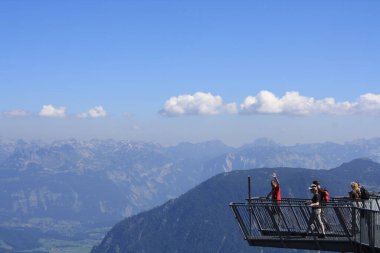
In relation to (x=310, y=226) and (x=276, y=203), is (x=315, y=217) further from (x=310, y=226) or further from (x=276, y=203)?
(x=276, y=203)

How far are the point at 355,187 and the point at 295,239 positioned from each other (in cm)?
343

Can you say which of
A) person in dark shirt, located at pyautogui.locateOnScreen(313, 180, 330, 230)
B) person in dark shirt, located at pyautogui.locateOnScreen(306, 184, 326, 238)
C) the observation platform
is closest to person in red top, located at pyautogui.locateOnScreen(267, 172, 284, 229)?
the observation platform

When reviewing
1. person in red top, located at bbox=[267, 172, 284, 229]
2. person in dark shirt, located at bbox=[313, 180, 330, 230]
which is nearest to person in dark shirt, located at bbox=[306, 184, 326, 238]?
person in dark shirt, located at bbox=[313, 180, 330, 230]

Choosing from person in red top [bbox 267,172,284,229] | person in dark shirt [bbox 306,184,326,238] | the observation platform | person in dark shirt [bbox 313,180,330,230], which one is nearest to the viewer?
the observation platform

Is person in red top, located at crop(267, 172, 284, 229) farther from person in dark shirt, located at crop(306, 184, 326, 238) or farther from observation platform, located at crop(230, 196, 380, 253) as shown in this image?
person in dark shirt, located at crop(306, 184, 326, 238)

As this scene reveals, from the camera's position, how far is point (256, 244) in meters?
18.5

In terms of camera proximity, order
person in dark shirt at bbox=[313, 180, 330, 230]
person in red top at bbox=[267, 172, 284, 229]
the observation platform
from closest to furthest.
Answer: the observation platform, person in dark shirt at bbox=[313, 180, 330, 230], person in red top at bbox=[267, 172, 284, 229]

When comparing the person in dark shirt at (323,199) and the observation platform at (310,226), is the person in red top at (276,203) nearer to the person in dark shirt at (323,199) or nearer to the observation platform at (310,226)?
the observation platform at (310,226)

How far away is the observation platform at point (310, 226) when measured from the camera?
16031 millimetres

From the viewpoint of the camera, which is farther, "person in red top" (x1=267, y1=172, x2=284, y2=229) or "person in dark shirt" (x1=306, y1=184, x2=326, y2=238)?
"person in red top" (x1=267, y1=172, x2=284, y2=229)

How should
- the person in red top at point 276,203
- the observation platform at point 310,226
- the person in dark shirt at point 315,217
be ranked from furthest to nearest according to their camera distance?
the person in red top at point 276,203
the person in dark shirt at point 315,217
the observation platform at point 310,226

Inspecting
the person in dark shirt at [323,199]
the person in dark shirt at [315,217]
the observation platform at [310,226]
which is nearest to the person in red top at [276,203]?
the observation platform at [310,226]

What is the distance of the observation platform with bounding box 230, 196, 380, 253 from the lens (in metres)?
16.0

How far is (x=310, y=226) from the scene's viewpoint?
1822cm
